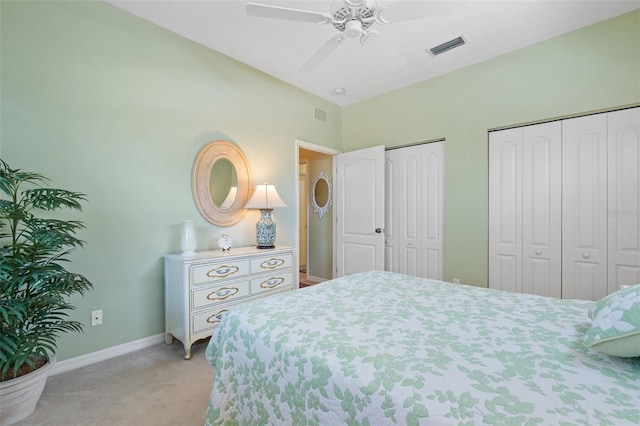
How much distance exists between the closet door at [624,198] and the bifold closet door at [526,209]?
1.11 ft

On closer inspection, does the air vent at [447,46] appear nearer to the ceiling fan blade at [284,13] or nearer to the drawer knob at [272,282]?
the ceiling fan blade at [284,13]

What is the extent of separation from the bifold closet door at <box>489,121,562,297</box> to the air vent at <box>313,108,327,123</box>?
2124 millimetres

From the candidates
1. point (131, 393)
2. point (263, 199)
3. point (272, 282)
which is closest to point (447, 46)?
point (263, 199)

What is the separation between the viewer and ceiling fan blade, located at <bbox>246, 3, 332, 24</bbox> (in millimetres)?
1609

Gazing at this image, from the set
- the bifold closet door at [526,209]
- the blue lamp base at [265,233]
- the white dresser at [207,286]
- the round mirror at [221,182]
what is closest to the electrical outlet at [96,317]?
the white dresser at [207,286]

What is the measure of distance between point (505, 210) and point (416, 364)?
264cm

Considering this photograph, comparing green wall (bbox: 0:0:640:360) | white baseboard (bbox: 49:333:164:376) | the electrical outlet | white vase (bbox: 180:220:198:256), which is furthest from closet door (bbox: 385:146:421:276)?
the electrical outlet

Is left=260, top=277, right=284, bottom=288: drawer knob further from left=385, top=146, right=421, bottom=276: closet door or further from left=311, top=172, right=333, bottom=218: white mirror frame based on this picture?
left=311, top=172, right=333, bottom=218: white mirror frame

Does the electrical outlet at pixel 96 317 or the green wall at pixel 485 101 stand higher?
the green wall at pixel 485 101

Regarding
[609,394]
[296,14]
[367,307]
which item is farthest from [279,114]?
[609,394]

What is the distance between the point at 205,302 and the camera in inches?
90.1

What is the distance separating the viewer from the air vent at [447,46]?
8.61ft

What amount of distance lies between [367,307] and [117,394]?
168cm

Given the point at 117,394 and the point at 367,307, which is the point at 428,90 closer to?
the point at 367,307
